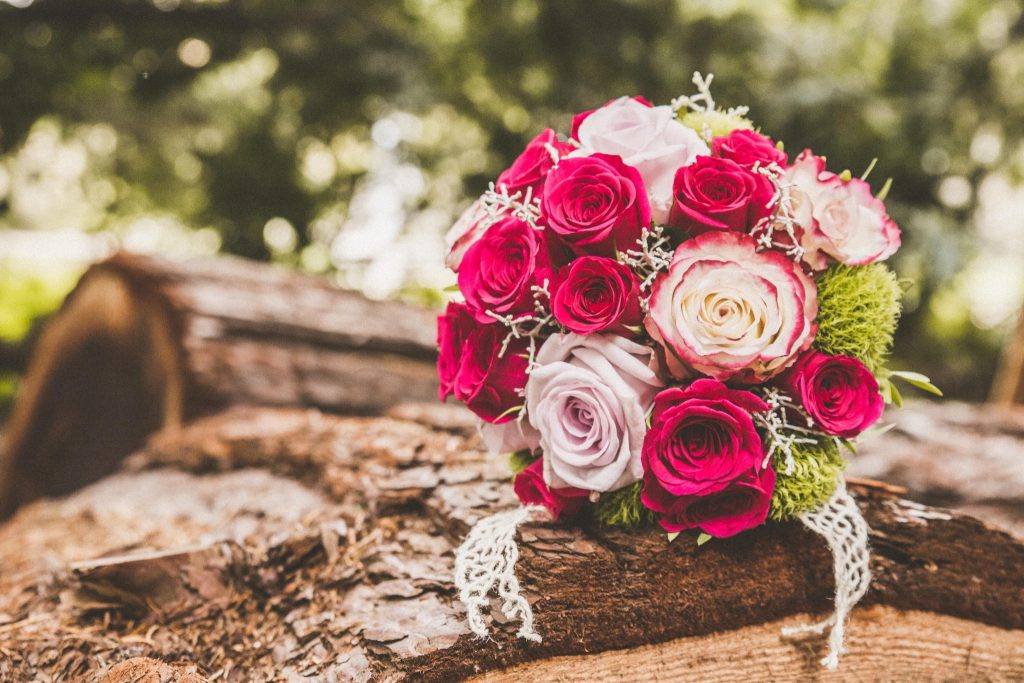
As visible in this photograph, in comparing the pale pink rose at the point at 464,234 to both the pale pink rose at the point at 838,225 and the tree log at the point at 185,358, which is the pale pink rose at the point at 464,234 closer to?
the pale pink rose at the point at 838,225

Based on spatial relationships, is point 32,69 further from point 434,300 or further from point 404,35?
point 434,300

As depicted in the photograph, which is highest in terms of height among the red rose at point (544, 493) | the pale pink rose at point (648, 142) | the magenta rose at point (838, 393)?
the pale pink rose at point (648, 142)

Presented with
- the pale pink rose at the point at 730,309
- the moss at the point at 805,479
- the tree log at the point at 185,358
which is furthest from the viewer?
the tree log at the point at 185,358

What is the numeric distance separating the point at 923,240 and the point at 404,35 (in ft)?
10.1

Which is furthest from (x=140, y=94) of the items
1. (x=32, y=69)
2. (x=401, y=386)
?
(x=401, y=386)

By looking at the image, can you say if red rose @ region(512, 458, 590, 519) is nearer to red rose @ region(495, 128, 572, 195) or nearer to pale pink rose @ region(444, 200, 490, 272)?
pale pink rose @ region(444, 200, 490, 272)

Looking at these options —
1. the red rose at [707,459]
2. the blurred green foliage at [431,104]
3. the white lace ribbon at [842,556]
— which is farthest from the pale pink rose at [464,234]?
the blurred green foliage at [431,104]

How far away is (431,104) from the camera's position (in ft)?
13.2

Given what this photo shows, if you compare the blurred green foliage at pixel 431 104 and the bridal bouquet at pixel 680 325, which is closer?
the bridal bouquet at pixel 680 325

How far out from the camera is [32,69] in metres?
3.86

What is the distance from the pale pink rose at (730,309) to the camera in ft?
3.67

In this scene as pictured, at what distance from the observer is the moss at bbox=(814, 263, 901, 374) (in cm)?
123

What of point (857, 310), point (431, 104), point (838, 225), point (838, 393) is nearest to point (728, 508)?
point (838, 393)

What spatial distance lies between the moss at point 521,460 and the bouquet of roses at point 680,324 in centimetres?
9
